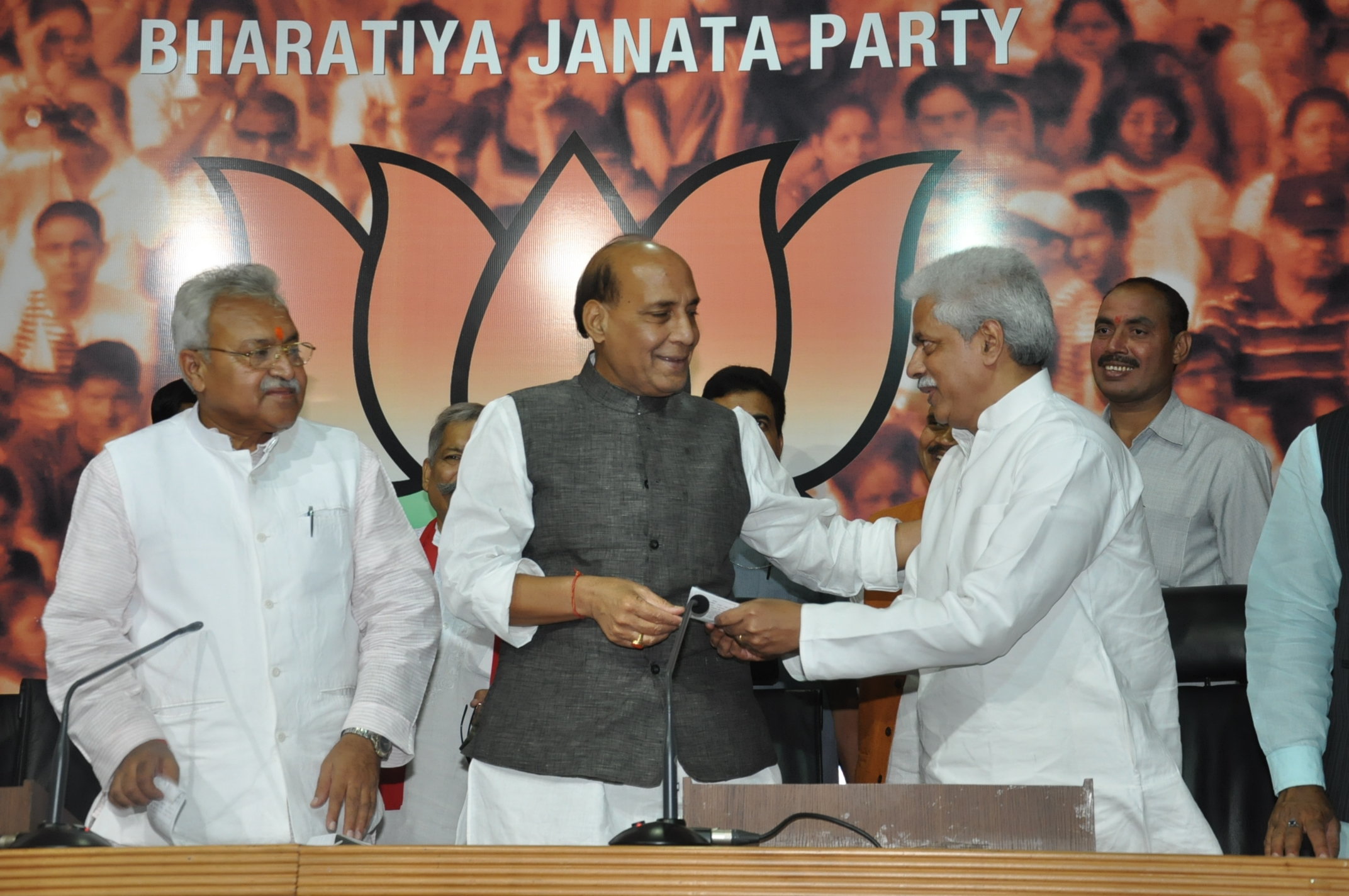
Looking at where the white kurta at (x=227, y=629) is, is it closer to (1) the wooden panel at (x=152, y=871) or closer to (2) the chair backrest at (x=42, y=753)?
(1) the wooden panel at (x=152, y=871)

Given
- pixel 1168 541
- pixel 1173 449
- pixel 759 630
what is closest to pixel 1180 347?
pixel 1173 449

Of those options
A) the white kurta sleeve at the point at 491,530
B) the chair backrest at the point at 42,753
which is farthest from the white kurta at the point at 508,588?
the chair backrest at the point at 42,753

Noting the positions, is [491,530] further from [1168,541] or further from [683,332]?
[1168,541]

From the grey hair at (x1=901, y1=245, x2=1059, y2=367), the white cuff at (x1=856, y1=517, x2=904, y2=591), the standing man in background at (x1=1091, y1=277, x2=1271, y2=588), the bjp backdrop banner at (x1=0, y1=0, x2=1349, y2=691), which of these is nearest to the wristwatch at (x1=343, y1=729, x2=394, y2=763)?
the white cuff at (x1=856, y1=517, x2=904, y2=591)

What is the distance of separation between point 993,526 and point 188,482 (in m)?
1.61

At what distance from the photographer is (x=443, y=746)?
3.37 meters

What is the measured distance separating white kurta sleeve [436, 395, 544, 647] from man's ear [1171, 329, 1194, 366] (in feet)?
8.33

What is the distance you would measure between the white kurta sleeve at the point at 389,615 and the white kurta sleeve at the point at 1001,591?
0.83 meters

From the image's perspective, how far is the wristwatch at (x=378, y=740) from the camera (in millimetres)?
2484

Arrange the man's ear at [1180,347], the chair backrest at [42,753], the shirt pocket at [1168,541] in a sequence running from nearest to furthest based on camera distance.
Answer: the chair backrest at [42,753] → the shirt pocket at [1168,541] → the man's ear at [1180,347]

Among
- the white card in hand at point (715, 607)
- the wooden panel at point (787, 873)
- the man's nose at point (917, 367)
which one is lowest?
the wooden panel at point (787, 873)

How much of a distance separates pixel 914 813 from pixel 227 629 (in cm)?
142

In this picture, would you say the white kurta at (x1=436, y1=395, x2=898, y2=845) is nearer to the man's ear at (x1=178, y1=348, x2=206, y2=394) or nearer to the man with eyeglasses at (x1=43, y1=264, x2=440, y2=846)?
the man with eyeglasses at (x1=43, y1=264, x2=440, y2=846)

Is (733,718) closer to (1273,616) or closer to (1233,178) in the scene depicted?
(1273,616)
